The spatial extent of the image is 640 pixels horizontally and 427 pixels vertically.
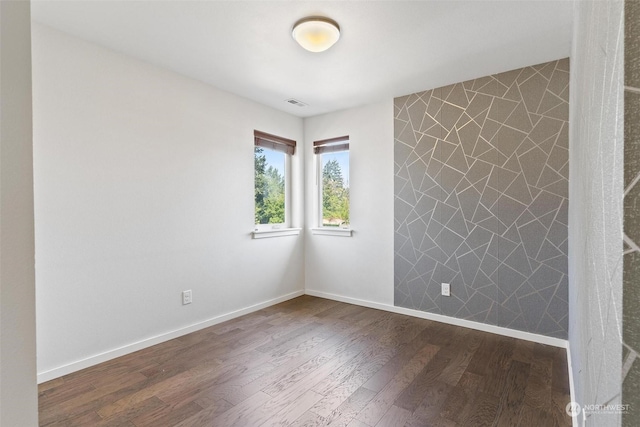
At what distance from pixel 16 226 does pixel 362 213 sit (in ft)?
10.5

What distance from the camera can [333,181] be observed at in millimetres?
4004

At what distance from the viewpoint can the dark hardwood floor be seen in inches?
66.3

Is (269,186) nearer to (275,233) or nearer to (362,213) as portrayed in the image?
(275,233)

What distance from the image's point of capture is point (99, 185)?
229 centimetres

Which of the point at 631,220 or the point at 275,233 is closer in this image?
the point at 631,220

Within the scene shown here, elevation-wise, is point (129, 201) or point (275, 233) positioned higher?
point (129, 201)

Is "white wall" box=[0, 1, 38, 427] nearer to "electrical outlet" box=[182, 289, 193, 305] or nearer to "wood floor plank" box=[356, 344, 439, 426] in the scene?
"wood floor plank" box=[356, 344, 439, 426]

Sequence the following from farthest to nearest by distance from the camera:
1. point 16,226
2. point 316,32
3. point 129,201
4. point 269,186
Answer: point 269,186 < point 129,201 < point 316,32 < point 16,226

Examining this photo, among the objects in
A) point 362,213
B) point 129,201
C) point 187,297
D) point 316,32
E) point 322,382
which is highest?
point 316,32

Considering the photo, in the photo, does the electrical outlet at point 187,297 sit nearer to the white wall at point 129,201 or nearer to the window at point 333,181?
the white wall at point 129,201

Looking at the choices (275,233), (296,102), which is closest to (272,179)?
(275,233)

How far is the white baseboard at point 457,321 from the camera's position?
2.57 m

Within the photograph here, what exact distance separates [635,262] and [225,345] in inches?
108

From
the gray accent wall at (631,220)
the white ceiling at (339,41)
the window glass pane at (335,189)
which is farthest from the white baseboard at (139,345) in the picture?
the gray accent wall at (631,220)
